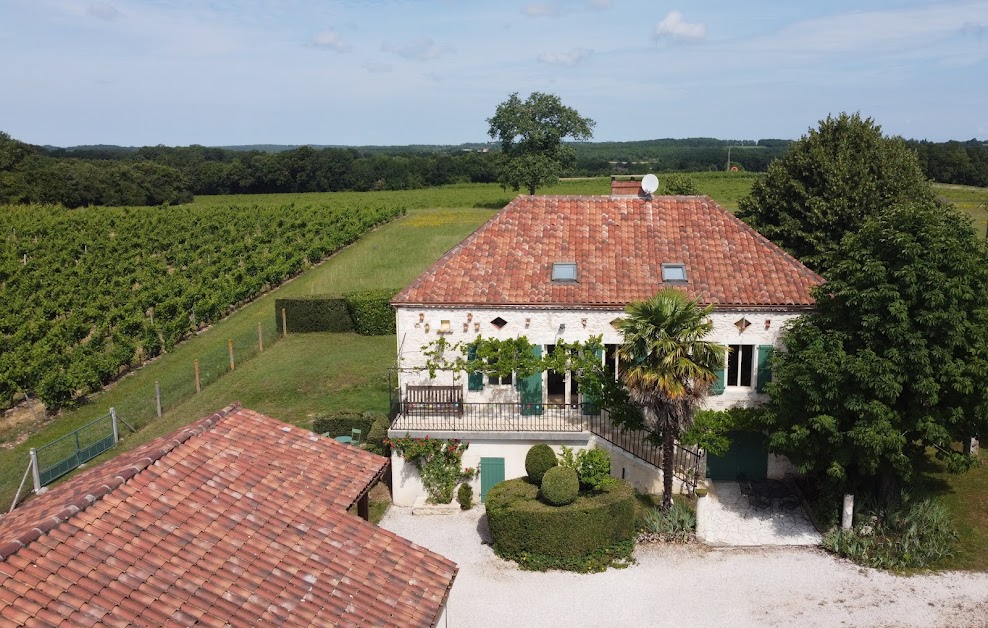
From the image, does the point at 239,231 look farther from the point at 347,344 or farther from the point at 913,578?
the point at 913,578

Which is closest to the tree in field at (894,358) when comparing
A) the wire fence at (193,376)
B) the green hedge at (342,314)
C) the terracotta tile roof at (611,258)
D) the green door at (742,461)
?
the terracotta tile roof at (611,258)

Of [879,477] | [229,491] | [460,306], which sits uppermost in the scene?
[460,306]

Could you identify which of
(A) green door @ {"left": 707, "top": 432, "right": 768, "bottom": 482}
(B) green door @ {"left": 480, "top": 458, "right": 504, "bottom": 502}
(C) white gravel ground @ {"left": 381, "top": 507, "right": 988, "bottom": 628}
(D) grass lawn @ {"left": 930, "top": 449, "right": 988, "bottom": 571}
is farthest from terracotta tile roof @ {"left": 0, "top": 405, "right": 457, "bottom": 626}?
(D) grass lawn @ {"left": 930, "top": 449, "right": 988, "bottom": 571}

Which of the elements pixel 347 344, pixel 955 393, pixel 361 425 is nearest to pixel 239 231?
pixel 347 344

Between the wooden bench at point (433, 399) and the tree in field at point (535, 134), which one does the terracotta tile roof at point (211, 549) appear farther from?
the tree in field at point (535, 134)

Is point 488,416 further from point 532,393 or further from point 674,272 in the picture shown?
point 674,272
